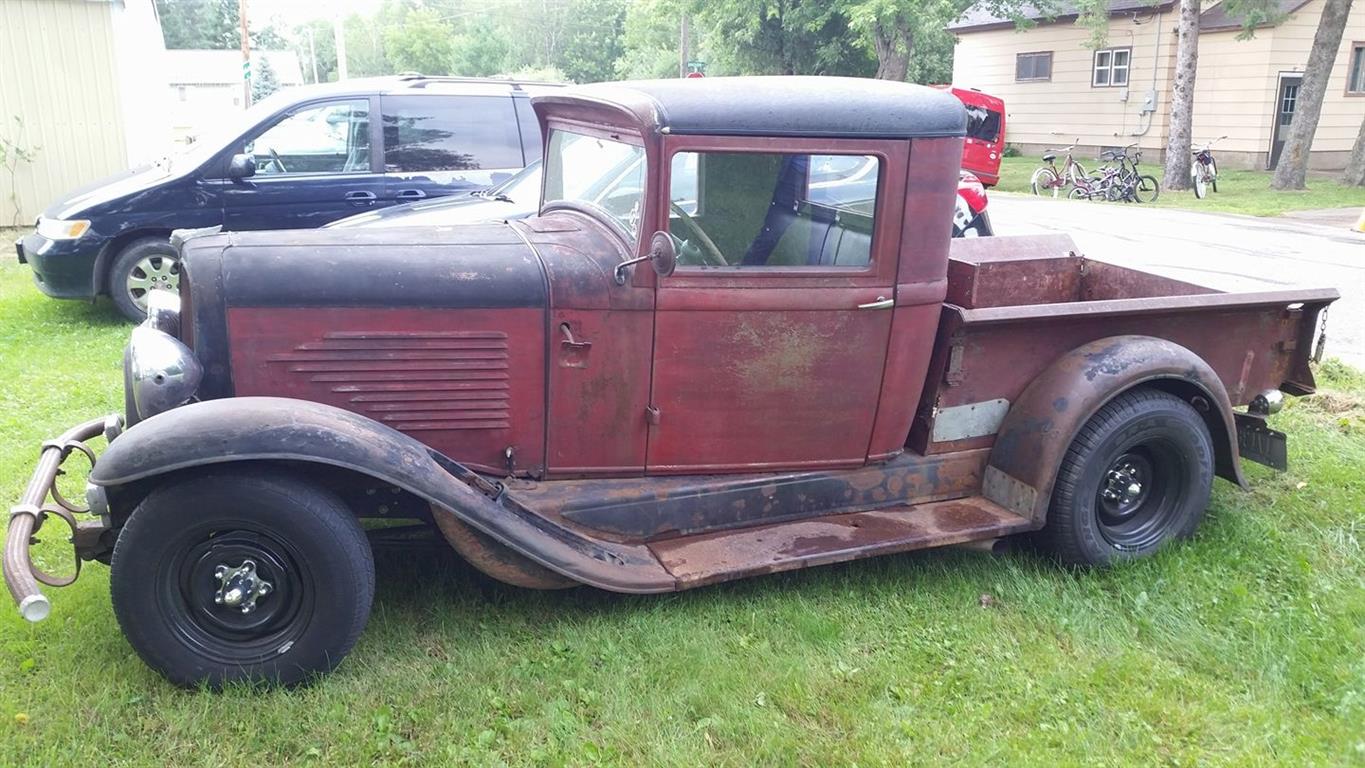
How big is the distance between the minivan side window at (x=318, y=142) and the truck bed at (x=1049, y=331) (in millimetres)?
5189

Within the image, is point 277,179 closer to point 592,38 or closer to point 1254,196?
point 1254,196

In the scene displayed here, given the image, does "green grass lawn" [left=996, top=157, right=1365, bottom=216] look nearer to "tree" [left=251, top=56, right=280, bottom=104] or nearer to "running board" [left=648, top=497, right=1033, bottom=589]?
"running board" [left=648, top=497, right=1033, bottom=589]

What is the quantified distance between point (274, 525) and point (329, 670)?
0.52 m

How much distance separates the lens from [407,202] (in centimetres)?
817

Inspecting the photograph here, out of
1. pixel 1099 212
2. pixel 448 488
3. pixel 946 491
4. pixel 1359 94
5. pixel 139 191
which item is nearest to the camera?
pixel 448 488

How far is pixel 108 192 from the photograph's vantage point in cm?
809

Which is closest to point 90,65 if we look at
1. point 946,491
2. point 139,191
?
point 139,191

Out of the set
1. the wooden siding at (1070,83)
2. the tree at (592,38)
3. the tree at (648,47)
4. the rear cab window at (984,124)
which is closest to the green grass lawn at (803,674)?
the rear cab window at (984,124)

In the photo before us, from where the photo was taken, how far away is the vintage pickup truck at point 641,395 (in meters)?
3.29

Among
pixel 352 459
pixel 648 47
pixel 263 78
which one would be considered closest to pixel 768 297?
pixel 352 459

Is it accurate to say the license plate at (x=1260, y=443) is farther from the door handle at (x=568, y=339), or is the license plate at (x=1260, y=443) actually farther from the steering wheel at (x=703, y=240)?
the door handle at (x=568, y=339)

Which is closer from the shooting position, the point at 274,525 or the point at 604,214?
the point at 274,525

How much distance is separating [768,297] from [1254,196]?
18309 millimetres

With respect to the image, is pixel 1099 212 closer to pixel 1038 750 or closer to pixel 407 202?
pixel 407 202
